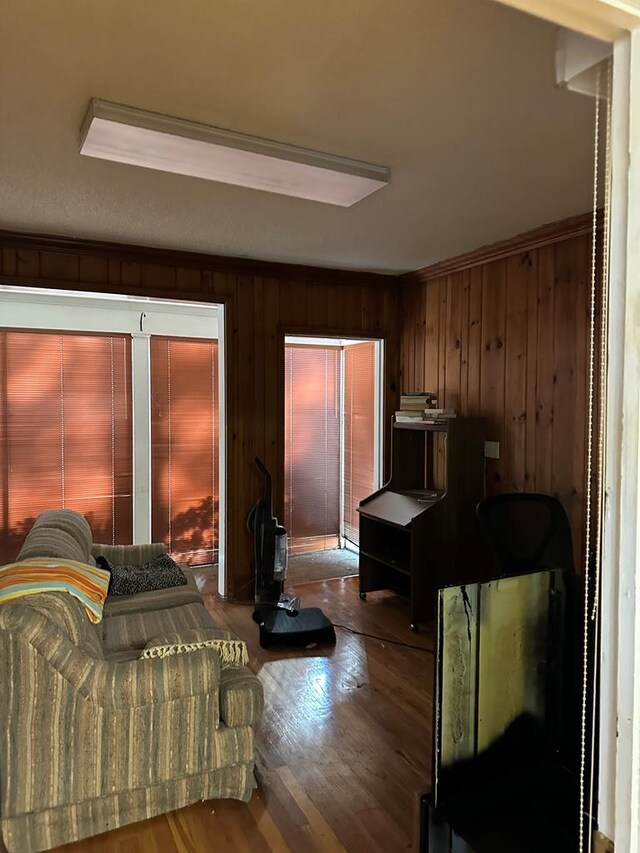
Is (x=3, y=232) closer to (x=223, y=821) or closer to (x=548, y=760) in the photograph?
(x=223, y=821)

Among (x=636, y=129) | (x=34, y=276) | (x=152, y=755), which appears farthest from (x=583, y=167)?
(x=34, y=276)

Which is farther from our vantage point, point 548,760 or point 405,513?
point 405,513

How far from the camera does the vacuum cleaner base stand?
351 centimetres

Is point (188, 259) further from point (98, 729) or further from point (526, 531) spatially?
point (98, 729)

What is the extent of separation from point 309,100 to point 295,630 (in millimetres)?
2836

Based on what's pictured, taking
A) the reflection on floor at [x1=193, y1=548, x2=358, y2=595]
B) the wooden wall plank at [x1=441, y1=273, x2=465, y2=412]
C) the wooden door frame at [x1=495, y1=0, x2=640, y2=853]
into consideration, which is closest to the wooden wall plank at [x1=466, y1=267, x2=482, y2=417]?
the wooden wall plank at [x1=441, y1=273, x2=465, y2=412]

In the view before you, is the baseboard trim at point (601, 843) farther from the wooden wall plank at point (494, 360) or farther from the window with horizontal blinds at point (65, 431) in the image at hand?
the window with horizontal blinds at point (65, 431)

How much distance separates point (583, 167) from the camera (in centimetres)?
247

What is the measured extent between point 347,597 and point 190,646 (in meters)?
2.45

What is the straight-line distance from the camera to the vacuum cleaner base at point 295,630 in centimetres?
351

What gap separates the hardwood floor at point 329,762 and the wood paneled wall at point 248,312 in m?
1.04

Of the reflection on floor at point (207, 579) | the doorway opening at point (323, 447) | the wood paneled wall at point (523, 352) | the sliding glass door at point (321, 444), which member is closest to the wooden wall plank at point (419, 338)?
the wood paneled wall at point (523, 352)

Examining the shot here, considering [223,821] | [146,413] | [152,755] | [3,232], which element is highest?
[3,232]

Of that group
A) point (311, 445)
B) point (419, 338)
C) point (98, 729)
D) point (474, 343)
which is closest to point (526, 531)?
point (474, 343)
